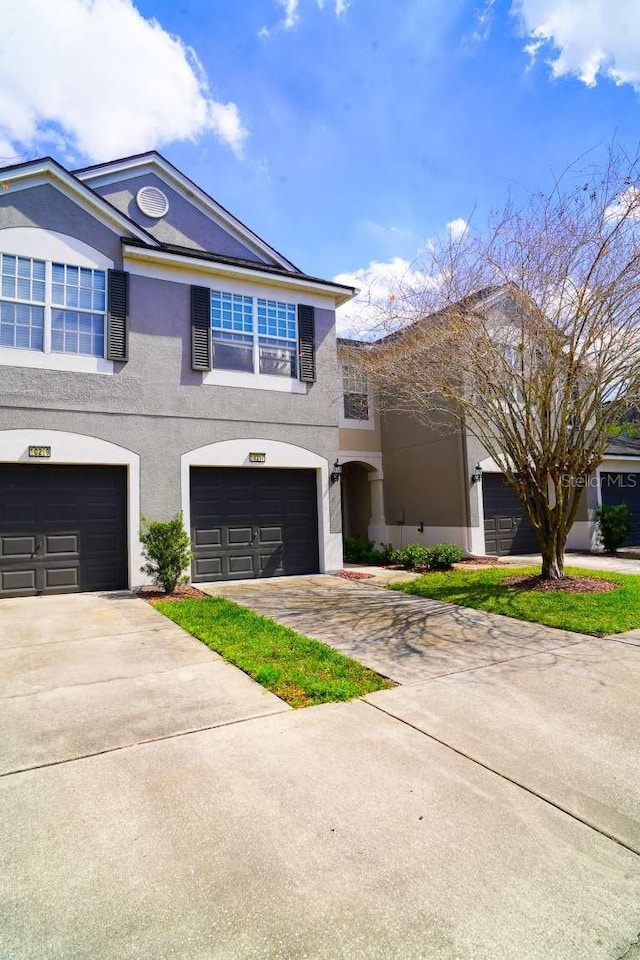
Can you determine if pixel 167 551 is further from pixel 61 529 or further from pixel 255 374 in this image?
pixel 255 374

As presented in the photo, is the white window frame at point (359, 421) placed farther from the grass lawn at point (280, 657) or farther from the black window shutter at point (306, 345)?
the grass lawn at point (280, 657)

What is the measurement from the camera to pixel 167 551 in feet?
32.1

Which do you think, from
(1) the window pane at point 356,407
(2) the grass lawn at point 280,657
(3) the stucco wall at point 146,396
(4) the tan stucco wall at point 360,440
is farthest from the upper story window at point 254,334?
(2) the grass lawn at point 280,657

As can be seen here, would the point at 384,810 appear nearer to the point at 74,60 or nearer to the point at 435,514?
the point at 74,60

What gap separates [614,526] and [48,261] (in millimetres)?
16299

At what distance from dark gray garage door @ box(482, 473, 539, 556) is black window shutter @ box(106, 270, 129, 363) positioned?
33.3 ft

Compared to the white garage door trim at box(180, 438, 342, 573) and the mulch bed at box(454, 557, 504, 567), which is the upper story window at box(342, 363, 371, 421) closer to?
the white garage door trim at box(180, 438, 342, 573)

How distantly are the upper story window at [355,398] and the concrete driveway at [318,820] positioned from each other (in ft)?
38.5

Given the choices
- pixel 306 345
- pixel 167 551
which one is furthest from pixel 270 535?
pixel 306 345

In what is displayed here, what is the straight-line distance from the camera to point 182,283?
11.5 m

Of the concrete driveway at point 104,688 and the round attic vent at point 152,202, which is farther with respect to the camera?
the round attic vent at point 152,202

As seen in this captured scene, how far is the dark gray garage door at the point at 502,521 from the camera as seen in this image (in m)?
15.5

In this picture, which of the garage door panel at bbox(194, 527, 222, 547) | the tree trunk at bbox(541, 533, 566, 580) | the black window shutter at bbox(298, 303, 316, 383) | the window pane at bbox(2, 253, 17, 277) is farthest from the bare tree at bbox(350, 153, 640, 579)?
the window pane at bbox(2, 253, 17, 277)

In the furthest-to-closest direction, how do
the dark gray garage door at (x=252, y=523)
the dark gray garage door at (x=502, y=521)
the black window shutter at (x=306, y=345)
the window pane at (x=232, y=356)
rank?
the dark gray garage door at (x=502, y=521) → the black window shutter at (x=306, y=345) → the window pane at (x=232, y=356) → the dark gray garage door at (x=252, y=523)
